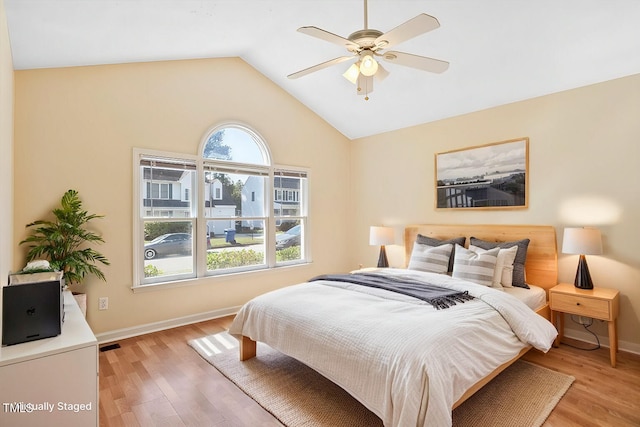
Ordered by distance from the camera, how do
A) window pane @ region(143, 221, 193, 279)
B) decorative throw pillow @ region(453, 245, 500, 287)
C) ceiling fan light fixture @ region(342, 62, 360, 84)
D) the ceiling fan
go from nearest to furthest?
the ceiling fan < ceiling fan light fixture @ region(342, 62, 360, 84) < decorative throw pillow @ region(453, 245, 500, 287) < window pane @ region(143, 221, 193, 279)

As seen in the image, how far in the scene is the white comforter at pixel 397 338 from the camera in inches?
66.0

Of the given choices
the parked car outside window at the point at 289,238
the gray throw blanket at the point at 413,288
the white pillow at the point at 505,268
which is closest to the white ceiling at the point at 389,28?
the white pillow at the point at 505,268

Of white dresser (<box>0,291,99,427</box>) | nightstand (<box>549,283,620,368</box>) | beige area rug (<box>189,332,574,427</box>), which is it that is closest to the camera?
white dresser (<box>0,291,99,427</box>)

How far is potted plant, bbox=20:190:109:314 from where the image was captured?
110 inches

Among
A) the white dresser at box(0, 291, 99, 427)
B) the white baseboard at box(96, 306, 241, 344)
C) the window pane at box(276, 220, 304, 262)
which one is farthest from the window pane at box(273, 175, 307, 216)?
the white dresser at box(0, 291, 99, 427)

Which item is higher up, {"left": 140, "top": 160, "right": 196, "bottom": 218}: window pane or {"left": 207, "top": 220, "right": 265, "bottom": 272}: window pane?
{"left": 140, "top": 160, "right": 196, "bottom": 218}: window pane

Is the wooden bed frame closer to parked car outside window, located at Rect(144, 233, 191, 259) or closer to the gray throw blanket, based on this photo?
the gray throw blanket

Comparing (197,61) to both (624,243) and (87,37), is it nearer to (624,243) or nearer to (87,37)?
(87,37)

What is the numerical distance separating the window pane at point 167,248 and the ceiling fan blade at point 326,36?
2665 mm

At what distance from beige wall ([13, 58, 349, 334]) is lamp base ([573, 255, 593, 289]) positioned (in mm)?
3264

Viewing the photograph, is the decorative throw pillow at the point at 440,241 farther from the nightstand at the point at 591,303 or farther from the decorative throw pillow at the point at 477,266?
the nightstand at the point at 591,303

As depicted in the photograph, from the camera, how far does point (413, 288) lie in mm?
2750

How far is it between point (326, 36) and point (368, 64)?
1.07 feet

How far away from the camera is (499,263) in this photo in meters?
3.23
